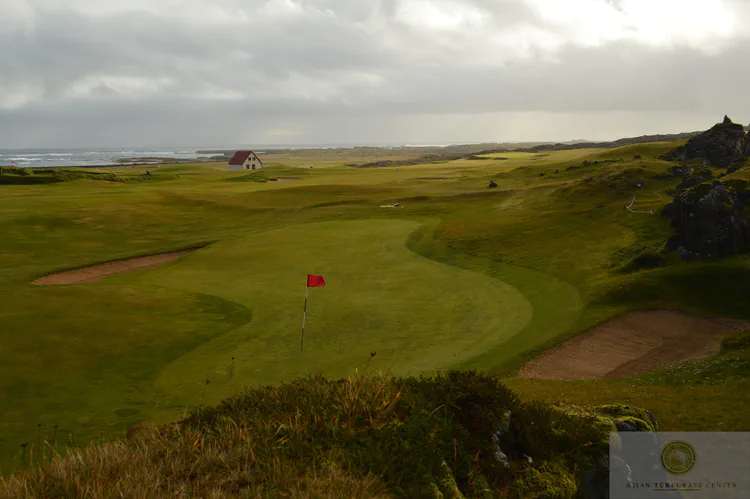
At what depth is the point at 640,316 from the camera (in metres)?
19.6

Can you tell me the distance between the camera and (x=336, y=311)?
18.9m

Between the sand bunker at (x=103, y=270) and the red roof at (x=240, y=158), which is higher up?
the red roof at (x=240, y=158)

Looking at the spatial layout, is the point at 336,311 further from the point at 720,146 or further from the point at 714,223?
the point at 720,146

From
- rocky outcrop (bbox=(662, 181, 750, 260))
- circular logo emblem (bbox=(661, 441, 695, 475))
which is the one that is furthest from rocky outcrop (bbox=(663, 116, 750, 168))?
circular logo emblem (bbox=(661, 441, 695, 475))

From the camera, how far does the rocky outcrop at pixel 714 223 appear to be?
2242 cm

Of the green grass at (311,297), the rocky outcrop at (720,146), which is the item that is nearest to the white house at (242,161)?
the green grass at (311,297)

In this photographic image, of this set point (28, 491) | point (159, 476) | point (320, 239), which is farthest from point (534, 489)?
point (320, 239)

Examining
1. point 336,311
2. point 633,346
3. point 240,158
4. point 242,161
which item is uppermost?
point 240,158

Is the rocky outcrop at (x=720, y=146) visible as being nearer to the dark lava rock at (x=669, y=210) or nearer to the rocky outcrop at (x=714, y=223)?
the dark lava rock at (x=669, y=210)

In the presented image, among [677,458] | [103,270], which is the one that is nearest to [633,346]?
[677,458]

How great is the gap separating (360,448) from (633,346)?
1412 cm

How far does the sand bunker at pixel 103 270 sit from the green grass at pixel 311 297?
64cm

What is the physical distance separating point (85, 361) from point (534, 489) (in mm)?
12067

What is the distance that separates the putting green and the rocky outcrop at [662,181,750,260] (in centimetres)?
869
